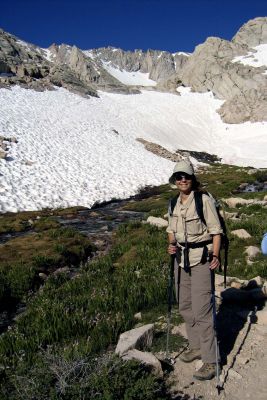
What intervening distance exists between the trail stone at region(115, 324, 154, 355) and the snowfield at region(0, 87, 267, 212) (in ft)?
63.0

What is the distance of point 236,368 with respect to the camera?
19.3 feet

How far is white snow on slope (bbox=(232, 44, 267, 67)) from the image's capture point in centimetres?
10188

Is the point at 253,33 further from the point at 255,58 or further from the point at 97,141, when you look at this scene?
the point at 97,141

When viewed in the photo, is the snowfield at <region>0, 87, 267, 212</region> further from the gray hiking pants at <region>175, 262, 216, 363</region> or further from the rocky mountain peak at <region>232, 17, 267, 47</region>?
the rocky mountain peak at <region>232, 17, 267, 47</region>

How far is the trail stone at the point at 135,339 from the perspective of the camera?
586cm

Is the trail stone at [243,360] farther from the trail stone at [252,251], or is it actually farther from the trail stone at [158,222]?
the trail stone at [158,222]

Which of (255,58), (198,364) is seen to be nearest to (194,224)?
(198,364)

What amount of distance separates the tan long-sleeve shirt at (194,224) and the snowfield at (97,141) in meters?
19.8

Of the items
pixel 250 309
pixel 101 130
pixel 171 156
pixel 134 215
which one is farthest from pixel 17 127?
pixel 250 309

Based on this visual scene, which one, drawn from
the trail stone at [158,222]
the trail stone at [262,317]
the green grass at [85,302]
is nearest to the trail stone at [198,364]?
the green grass at [85,302]

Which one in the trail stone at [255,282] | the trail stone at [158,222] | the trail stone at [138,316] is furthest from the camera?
the trail stone at [158,222]

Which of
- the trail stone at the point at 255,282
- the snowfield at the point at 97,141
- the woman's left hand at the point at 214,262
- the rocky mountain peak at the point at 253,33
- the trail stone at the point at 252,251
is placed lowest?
the trail stone at the point at 255,282

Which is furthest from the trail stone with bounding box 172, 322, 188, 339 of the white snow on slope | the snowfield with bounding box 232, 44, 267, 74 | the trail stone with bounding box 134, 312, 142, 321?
the white snow on slope

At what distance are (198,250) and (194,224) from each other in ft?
1.36
